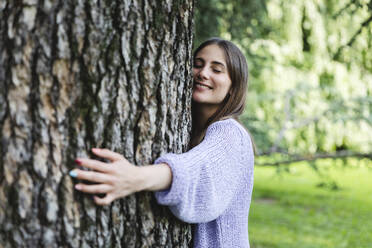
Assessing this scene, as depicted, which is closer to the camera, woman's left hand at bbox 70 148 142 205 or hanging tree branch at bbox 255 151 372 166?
woman's left hand at bbox 70 148 142 205

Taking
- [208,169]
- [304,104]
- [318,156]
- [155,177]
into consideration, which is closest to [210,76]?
[208,169]

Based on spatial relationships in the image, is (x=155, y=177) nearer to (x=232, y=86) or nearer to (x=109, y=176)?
(x=109, y=176)

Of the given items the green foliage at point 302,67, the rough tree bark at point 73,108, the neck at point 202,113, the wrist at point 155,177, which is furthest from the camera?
the green foliage at point 302,67

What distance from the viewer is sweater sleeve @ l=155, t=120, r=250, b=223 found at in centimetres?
148

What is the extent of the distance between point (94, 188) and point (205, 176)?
43 cm

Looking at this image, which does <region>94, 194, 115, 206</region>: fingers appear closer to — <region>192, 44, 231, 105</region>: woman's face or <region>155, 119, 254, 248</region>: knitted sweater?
<region>155, 119, 254, 248</region>: knitted sweater

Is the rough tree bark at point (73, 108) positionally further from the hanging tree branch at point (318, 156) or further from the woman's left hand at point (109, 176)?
the hanging tree branch at point (318, 156)

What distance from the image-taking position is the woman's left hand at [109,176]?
4.41 ft

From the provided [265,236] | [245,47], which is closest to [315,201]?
[265,236]

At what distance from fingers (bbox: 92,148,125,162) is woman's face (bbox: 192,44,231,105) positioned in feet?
2.64

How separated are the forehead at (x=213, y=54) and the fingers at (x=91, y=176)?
1.04m

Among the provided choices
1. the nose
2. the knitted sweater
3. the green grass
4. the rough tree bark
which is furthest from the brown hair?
the green grass

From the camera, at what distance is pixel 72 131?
1347mm

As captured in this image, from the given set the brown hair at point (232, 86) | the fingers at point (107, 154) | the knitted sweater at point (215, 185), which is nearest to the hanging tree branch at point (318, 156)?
the brown hair at point (232, 86)
